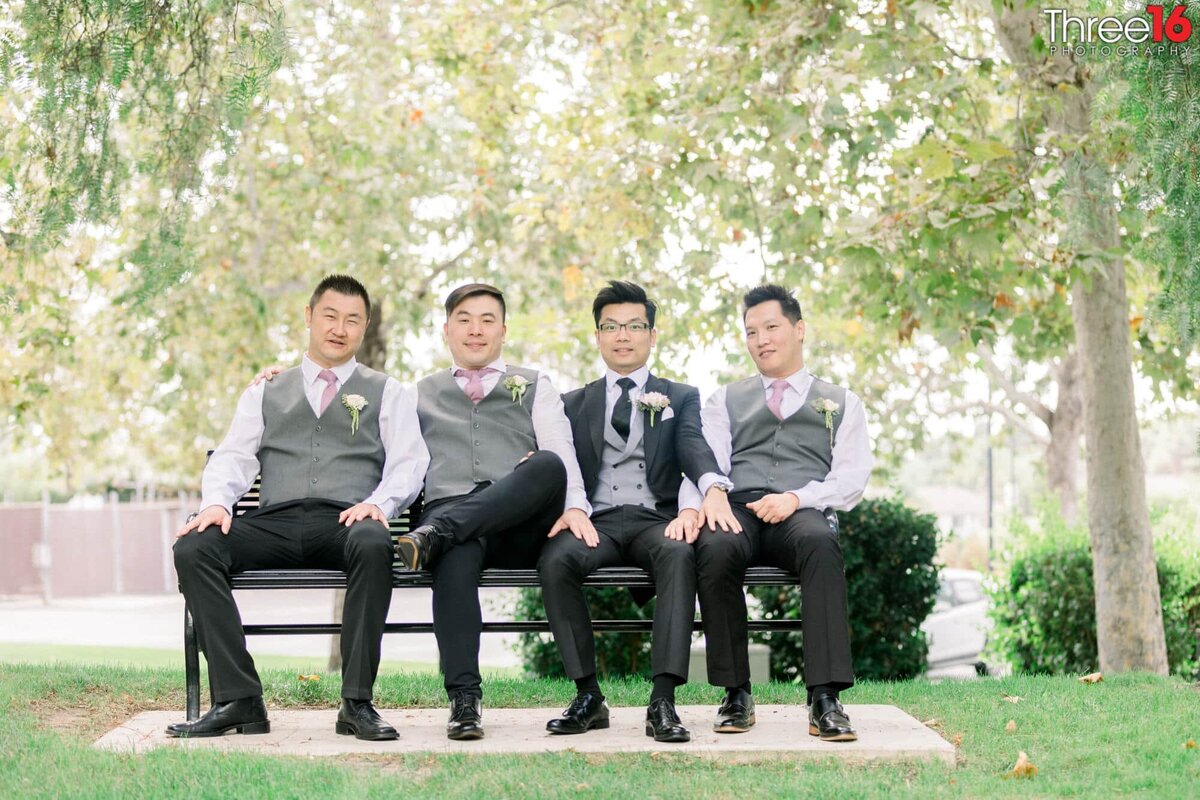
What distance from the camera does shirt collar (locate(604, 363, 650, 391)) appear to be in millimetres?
5125

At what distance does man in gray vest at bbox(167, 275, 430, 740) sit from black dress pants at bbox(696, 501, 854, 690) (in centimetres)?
118

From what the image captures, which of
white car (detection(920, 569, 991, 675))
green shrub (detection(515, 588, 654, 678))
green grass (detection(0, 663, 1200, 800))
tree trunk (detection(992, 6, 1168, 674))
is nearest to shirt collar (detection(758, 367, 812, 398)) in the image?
green grass (detection(0, 663, 1200, 800))

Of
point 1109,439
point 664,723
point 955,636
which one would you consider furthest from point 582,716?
point 955,636

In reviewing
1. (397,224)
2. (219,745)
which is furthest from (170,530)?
(219,745)

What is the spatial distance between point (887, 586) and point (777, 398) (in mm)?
3309

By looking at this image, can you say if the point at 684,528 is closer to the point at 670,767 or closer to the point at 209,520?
the point at 670,767

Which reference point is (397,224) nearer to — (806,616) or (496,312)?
(496,312)

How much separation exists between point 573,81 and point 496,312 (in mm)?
6873

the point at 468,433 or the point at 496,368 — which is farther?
the point at 496,368

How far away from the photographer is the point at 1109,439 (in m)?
7.59

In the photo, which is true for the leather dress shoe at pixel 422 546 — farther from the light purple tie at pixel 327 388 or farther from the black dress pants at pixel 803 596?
the black dress pants at pixel 803 596

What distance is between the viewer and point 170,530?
99.8 feet

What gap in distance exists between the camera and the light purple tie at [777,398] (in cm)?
507

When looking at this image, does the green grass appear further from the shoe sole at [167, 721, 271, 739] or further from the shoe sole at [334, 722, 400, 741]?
the shoe sole at [167, 721, 271, 739]
